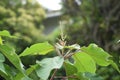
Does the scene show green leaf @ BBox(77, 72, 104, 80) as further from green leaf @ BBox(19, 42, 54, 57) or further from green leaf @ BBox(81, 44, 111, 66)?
green leaf @ BBox(19, 42, 54, 57)

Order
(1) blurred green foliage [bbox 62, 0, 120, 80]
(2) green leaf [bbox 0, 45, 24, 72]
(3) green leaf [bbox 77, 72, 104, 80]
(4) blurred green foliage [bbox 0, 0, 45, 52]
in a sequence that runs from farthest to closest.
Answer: (4) blurred green foliage [bbox 0, 0, 45, 52] → (1) blurred green foliage [bbox 62, 0, 120, 80] → (3) green leaf [bbox 77, 72, 104, 80] → (2) green leaf [bbox 0, 45, 24, 72]

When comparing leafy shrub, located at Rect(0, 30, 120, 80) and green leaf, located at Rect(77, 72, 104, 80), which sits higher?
leafy shrub, located at Rect(0, 30, 120, 80)

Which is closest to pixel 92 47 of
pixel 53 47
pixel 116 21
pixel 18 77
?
pixel 53 47

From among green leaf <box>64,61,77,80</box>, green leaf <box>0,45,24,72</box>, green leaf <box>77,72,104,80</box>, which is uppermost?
green leaf <box>0,45,24,72</box>

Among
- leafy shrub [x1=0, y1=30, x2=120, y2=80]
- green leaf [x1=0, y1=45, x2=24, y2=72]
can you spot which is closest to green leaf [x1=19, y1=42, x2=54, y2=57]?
leafy shrub [x1=0, y1=30, x2=120, y2=80]

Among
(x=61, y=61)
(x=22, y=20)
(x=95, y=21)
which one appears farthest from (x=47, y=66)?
(x=22, y=20)

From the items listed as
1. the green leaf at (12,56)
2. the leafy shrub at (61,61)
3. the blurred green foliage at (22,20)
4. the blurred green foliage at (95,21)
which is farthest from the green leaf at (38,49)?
the blurred green foliage at (22,20)

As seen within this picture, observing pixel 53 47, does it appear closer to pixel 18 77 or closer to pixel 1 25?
pixel 18 77

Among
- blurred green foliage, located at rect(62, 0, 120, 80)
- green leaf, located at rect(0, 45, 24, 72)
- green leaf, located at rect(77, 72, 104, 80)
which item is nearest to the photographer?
green leaf, located at rect(0, 45, 24, 72)
